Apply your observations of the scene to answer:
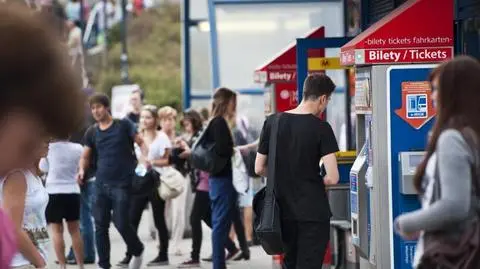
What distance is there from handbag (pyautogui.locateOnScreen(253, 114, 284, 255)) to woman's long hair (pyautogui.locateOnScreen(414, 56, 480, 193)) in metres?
3.08

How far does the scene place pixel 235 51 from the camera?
1712 cm

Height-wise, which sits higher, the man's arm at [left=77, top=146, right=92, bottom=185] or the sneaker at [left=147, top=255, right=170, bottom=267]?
the man's arm at [left=77, top=146, right=92, bottom=185]

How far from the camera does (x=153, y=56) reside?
5134 cm

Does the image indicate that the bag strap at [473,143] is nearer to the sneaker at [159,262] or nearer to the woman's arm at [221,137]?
the woman's arm at [221,137]

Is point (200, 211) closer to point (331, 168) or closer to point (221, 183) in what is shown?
point (221, 183)

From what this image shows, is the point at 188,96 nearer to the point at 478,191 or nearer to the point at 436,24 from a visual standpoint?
the point at 436,24

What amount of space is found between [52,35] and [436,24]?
18.1 feet

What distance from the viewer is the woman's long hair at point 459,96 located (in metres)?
4.34

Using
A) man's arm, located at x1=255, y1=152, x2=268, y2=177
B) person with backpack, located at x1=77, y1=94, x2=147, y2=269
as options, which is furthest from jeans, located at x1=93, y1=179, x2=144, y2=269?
man's arm, located at x1=255, y1=152, x2=268, y2=177

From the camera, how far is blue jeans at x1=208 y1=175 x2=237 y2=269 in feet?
34.6

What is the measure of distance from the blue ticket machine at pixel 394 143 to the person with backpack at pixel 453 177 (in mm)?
2991

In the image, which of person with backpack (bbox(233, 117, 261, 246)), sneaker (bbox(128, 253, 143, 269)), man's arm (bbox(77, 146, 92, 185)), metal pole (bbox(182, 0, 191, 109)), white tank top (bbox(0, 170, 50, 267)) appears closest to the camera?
white tank top (bbox(0, 170, 50, 267))

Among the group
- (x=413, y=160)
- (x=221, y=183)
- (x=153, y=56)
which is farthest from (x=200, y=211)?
(x=153, y=56)

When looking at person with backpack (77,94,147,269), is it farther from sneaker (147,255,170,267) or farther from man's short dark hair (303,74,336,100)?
man's short dark hair (303,74,336,100)
